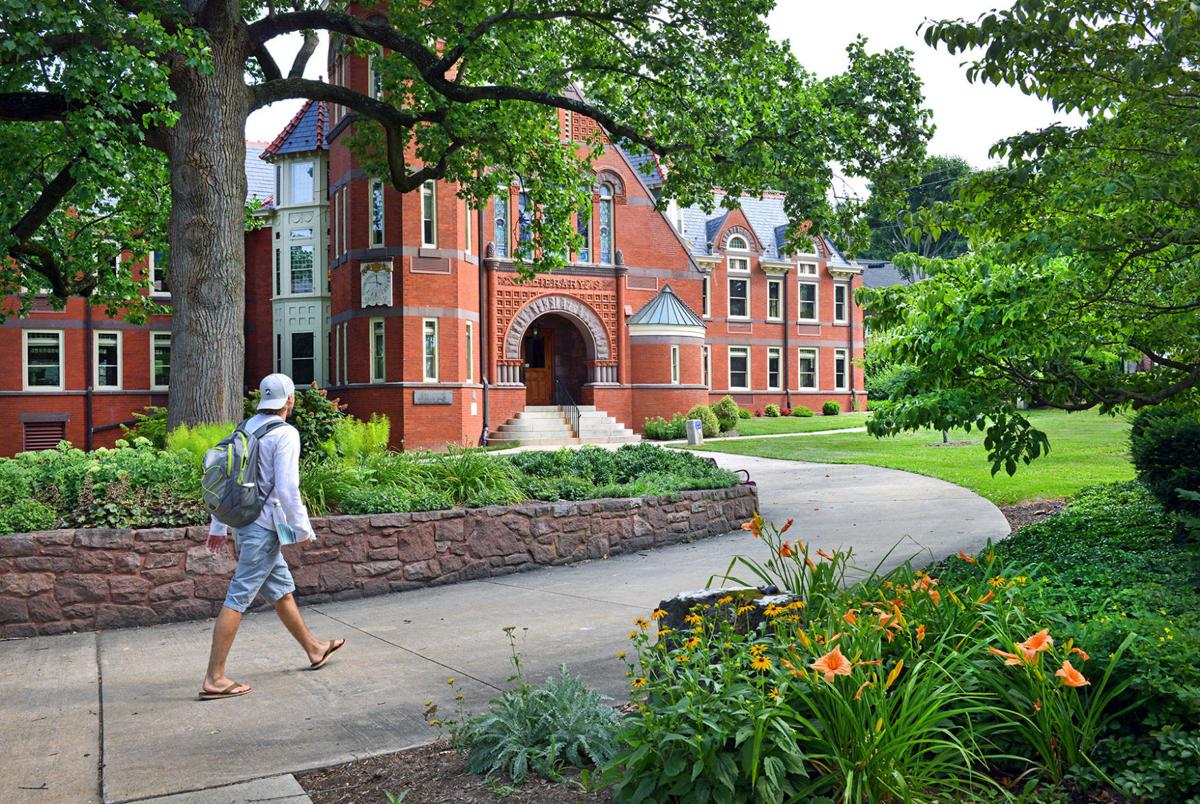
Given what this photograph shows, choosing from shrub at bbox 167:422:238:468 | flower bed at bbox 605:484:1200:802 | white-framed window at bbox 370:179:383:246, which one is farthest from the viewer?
white-framed window at bbox 370:179:383:246

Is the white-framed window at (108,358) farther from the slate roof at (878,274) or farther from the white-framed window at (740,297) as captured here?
the slate roof at (878,274)

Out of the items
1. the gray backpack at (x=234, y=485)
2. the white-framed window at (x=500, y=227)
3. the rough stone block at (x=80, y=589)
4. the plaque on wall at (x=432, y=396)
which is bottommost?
the rough stone block at (x=80, y=589)

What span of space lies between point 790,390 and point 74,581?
40.1 metres

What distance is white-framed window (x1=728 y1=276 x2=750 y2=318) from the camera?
44125 mm

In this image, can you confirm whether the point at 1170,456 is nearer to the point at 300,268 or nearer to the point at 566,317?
the point at 566,317

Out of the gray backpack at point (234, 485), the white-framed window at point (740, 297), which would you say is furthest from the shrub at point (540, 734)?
the white-framed window at point (740, 297)

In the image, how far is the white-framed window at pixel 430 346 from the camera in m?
27.6

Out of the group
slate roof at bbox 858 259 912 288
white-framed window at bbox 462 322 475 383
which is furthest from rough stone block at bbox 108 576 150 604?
slate roof at bbox 858 259 912 288

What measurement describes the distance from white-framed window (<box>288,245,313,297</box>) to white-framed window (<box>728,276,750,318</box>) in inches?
760

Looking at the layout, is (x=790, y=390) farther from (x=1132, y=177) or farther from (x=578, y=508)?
(x=1132, y=177)

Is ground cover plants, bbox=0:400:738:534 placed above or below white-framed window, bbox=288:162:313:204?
below

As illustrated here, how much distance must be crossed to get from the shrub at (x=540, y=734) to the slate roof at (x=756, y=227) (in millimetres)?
39598

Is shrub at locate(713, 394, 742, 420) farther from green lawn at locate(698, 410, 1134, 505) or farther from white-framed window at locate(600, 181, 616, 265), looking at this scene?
white-framed window at locate(600, 181, 616, 265)

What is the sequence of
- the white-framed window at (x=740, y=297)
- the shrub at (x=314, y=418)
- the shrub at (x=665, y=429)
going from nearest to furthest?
the shrub at (x=314, y=418) → the shrub at (x=665, y=429) → the white-framed window at (x=740, y=297)
